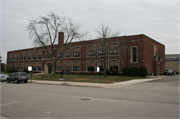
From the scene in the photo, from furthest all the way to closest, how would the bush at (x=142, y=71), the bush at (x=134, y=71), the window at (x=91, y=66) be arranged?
1. the window at (x=91, y=66)
2. the bush at (x=134, y=71)
3. the bush at (x=142, y=71)

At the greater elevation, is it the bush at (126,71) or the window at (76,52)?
the window at (76,52)

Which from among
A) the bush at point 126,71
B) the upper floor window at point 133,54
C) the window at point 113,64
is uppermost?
the upper floor window at point 133,54

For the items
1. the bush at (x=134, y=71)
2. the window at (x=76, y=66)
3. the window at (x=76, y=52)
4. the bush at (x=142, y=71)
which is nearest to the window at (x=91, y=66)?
the window at (x=76, y=66)

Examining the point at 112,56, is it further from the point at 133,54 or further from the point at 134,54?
the point at 134,54

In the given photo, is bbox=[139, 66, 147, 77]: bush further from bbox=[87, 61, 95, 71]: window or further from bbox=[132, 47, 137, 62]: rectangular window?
bbox=[87, 61, 95, 71]: window

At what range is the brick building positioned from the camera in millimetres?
36469

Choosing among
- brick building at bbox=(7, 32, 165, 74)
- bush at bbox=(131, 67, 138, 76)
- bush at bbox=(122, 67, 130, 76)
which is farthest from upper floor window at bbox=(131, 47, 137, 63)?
bush at bbox=(122, 67, 130, 76)

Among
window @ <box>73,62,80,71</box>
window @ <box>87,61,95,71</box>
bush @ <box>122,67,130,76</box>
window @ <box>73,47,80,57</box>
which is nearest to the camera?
bush @ <box>122,67,130,76</box>

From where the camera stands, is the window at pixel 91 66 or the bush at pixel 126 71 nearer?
the bush at pixel 126 71

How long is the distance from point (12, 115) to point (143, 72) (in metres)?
30.5

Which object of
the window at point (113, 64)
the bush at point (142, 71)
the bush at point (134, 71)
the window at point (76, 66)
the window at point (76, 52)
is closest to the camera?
the bush at point (142, 71)

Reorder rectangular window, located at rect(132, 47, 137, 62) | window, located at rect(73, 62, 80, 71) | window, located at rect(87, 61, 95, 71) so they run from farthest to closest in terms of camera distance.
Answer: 1. window, located at rect(73, 62, 80, 71)
2. window, located at rect(87, 61, 95, 71)
3. rectangular window, located at rect(132, 47, 137, 62)

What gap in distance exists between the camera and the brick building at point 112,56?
36469mm

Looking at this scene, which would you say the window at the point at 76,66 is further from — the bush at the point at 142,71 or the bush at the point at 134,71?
the bush at the point at 142,71
